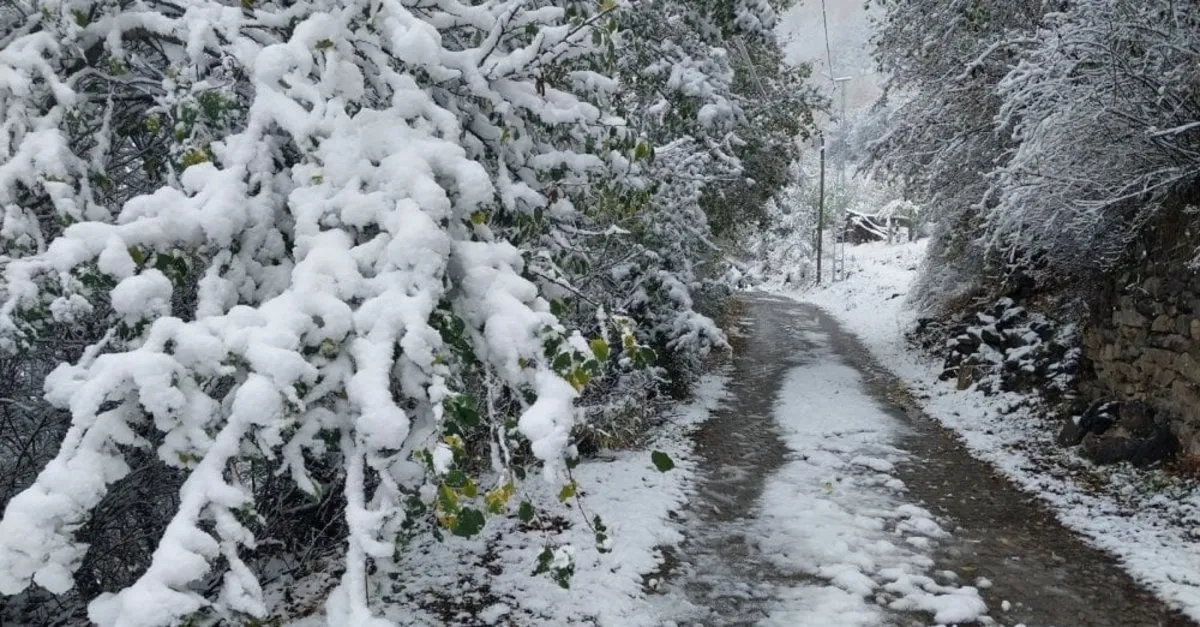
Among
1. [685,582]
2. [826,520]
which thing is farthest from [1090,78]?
[685,582]

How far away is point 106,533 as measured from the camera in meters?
4.07

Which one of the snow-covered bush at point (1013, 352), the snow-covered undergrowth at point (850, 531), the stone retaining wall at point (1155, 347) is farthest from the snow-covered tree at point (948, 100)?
the snow-covered undergrowth at point (850, 531)

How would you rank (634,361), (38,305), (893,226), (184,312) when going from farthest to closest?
1. (893,226)
2. (184,312)
3. (634,361)
4. (38,305)

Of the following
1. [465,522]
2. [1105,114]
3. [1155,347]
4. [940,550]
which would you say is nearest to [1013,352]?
[1155,347]

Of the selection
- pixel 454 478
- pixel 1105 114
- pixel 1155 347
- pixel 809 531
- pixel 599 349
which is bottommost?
pixel 809 531

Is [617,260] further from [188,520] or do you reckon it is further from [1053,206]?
[188,520]

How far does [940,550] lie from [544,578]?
3.22 metres

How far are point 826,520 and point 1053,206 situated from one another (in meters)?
4.20

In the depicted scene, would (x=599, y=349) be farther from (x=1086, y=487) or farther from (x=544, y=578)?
(x=1086, y=487)

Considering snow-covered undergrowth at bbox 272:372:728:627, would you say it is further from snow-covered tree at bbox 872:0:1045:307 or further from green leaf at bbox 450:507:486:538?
snow-covered tree at bbox 872:0:1045:307

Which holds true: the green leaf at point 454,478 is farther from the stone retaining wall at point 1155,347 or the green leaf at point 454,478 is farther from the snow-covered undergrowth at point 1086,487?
the stone retaining wall at point 1155,347

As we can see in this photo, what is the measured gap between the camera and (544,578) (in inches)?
208

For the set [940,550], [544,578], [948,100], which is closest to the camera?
[544,578]

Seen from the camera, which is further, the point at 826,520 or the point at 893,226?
the point at 893,226
